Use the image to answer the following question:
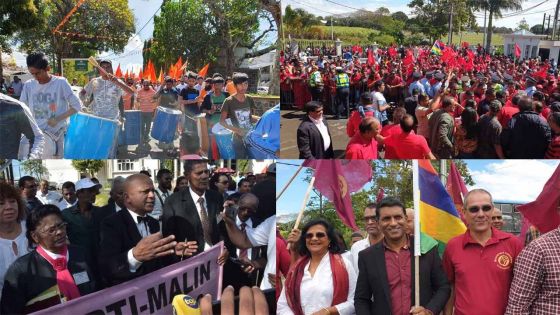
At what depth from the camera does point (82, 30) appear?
16.4 feet

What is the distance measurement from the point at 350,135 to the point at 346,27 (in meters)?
0.98

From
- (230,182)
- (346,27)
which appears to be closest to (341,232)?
(230,182)

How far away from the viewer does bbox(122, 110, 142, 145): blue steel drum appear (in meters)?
5.09

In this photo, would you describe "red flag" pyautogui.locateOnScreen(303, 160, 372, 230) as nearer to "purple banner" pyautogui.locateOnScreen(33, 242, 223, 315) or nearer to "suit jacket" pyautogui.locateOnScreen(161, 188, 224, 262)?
"suit jacket" pyautogui.locateOnScreen(161, 188, 224, 262)

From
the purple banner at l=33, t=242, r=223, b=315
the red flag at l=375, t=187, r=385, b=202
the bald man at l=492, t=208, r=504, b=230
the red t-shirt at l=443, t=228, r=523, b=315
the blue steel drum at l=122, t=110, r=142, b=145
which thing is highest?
the blue steel drum at l=122, t=110, r=142, b=145

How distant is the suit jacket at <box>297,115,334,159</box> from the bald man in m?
1.47

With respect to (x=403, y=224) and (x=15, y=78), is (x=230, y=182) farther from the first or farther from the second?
(x=15, y=78)

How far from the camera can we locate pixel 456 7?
5.48 m

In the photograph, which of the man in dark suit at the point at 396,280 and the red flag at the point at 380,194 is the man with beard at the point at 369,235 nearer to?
the red flag at the point at 380,194

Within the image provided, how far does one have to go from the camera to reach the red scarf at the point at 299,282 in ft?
14.3

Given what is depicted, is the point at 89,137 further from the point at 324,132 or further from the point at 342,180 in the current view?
the point at 342,180

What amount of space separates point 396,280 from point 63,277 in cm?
226

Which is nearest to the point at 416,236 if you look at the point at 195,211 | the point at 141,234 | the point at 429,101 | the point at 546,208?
the point at 546,208

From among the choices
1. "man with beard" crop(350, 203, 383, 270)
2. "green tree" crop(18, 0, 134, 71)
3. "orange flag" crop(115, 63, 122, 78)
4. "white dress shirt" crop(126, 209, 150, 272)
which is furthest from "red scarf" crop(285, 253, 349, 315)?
"green tree" crop(18, 0, 134, 71)
